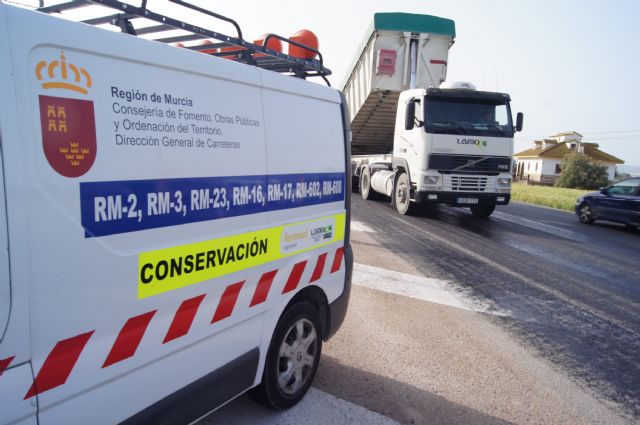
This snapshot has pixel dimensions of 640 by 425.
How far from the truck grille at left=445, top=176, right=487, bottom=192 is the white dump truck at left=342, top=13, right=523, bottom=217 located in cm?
2

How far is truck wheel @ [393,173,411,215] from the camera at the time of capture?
1199cm

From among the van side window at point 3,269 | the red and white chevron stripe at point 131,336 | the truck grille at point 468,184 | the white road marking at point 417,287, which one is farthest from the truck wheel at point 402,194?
the van side window at point 3,269

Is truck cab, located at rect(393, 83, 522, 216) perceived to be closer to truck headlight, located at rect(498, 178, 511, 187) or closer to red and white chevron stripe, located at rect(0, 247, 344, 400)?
truck headlight, located at rect(498, 178, 511, 187)

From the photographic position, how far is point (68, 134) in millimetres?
1718

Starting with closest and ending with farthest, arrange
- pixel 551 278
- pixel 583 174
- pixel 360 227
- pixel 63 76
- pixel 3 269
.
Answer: pixel 3 269 < pixel 63 76 < pixel 551 278 < pixel 360 227 < pixel 583 174

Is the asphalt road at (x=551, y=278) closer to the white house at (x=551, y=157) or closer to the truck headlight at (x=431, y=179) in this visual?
the truck headlight at (x=431, y=179)

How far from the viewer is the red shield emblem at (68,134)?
1.65 meters

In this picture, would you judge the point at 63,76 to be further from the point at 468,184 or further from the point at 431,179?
the point at 468,184

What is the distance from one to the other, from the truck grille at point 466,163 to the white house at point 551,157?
5928 centimetres

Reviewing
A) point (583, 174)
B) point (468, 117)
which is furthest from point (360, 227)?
point (583, 174)

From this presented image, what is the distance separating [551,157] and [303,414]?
75.1 m

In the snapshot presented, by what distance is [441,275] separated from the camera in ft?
21.6

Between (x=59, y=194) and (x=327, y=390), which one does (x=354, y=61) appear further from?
(x=59, y=194)

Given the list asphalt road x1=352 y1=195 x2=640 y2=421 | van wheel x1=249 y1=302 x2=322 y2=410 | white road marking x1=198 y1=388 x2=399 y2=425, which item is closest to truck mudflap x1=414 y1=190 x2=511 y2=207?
asphalt road x1=352 y1=195 x2=640 y2=421
